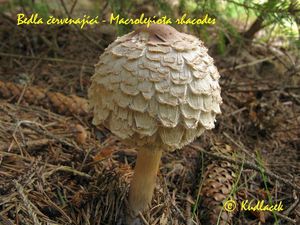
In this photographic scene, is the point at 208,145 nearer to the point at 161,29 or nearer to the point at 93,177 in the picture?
the point at 93,177

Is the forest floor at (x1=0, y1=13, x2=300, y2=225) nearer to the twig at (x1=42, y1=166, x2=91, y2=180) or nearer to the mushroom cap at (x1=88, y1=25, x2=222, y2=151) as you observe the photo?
the twig at (x1=42, y1=166, x2=91, y2=180)

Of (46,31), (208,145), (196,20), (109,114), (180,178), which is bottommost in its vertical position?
(180,178)

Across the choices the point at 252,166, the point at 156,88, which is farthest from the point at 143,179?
the point at 252,166

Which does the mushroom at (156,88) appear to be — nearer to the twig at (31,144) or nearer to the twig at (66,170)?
the twig at (66,170)

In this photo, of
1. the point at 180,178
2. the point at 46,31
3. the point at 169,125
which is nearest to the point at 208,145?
the point at 180,178

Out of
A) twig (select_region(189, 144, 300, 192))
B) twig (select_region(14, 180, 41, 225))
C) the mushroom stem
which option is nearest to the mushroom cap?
the mushroom stem

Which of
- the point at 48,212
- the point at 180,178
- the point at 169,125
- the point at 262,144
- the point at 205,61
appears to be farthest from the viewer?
the point at 262,144
